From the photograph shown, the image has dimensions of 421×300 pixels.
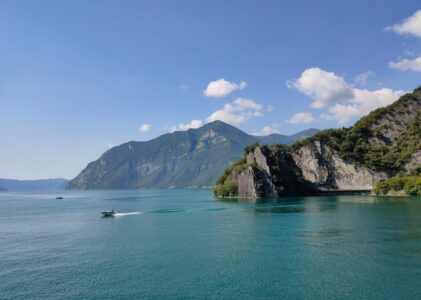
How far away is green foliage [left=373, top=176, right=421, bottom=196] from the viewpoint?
150750 millimetres

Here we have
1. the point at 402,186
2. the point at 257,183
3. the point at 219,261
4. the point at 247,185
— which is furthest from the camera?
the point at 247,185

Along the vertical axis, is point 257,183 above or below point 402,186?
above

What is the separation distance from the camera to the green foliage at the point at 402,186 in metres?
151

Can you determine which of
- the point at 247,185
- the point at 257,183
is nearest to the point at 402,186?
the point at 257,183

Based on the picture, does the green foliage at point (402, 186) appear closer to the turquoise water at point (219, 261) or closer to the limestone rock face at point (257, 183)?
the limestone rock face at point (257, 183)

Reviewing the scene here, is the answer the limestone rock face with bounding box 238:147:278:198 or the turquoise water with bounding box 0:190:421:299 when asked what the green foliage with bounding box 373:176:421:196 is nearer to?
the limestone rock face with bounding box 238:147:278:198

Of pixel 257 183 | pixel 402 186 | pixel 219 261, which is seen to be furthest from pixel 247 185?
pixel 219 261

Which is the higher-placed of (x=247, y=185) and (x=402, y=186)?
(x=247, y=185)

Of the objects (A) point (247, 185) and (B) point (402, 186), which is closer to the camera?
(B) point (402, 186)

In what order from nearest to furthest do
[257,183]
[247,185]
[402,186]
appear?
[402,186]
[257,183]
[247,185]

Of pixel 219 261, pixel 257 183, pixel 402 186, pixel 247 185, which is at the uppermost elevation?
pixel 257 183

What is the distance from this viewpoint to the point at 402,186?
15925 centimetres

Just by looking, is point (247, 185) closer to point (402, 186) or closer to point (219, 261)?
point (402, 186)

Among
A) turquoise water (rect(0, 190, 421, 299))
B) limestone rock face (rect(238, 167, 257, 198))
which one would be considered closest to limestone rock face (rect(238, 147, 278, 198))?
limestone rock face (rect(238, 167, 257, 198))
